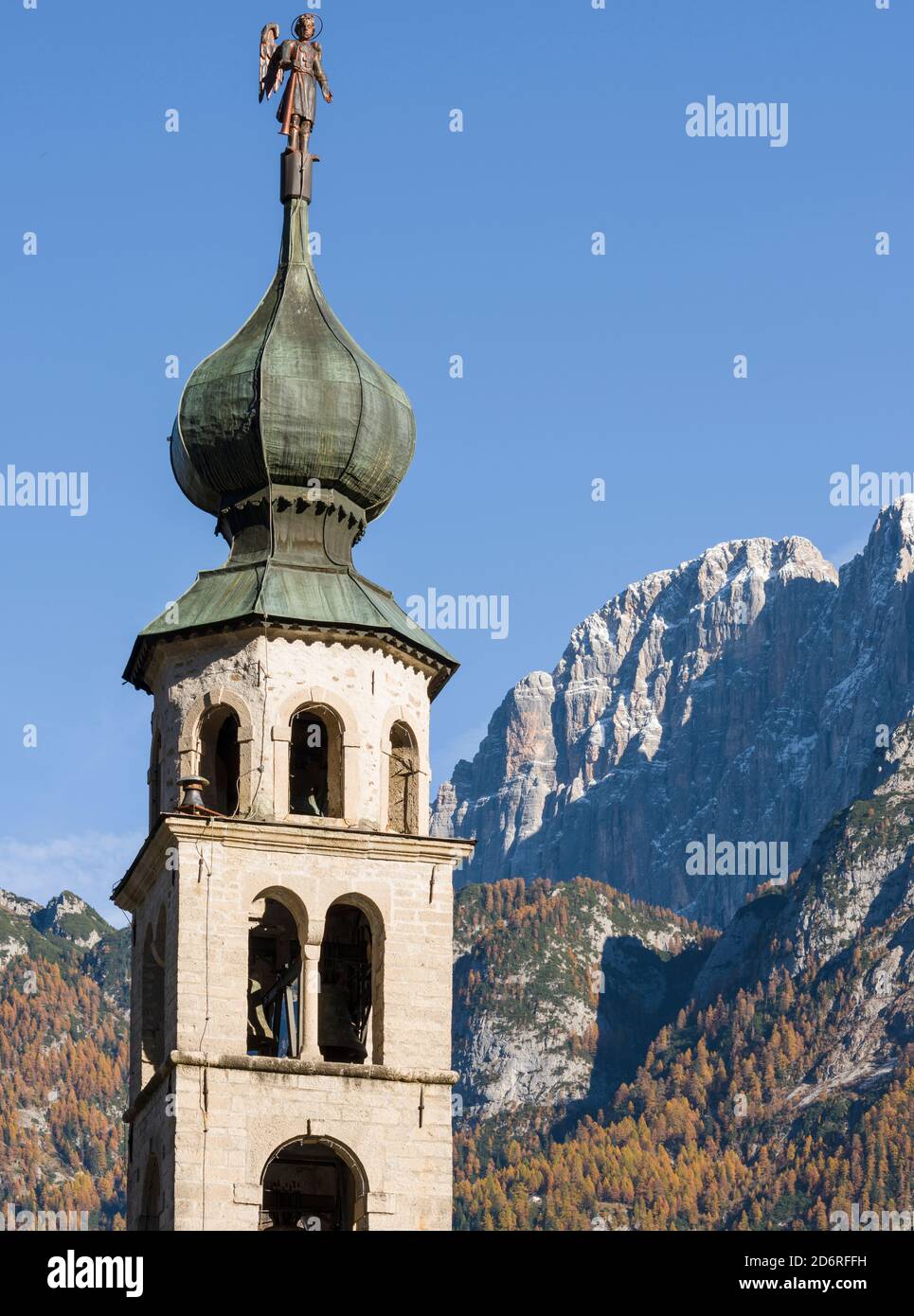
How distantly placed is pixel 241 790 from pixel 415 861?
2.99 metres

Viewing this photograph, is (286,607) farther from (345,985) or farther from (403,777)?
(345,985)

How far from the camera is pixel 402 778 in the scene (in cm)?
4969

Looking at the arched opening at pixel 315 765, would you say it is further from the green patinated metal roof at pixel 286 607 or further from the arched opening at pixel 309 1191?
the arched opening at pixel 309 1191

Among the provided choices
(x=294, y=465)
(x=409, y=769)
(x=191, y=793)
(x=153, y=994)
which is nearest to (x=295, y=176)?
(x=294, y=465)

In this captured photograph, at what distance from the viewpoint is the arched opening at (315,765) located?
48.5 m

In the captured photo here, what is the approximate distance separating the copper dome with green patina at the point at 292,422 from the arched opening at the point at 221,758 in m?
4.23

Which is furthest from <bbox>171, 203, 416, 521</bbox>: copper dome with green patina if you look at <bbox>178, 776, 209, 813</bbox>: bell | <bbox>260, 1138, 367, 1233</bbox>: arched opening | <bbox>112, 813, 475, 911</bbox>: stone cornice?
<bbox>260, 1138, 367, 1233</bbox>: arched opening

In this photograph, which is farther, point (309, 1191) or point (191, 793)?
point (309, 1191)

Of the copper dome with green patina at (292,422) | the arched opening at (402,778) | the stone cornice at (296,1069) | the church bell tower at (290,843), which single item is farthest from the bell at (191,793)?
the copper dome with green patina at (292,422)

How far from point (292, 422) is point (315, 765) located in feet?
19.0

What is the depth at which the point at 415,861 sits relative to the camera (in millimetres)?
47531

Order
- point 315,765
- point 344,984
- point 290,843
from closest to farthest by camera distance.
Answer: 1. point 290,843
2. point 344,984
3. point 315,765

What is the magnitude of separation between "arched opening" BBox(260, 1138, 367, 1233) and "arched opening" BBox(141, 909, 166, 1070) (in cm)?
269
